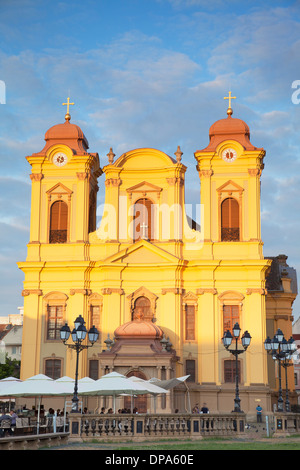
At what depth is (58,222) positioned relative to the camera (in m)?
53.8

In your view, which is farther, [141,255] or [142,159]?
[142,159]

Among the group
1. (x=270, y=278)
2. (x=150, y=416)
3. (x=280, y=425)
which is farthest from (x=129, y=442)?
(x=270, y=278)

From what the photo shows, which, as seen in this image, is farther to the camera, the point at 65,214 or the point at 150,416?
the point at 65,214

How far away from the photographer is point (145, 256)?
52.2 meters

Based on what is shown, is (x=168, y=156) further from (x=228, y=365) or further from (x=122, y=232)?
(x=228, y=365)

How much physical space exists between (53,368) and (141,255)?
9.79 meters

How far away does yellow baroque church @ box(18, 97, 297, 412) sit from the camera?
5062 cm

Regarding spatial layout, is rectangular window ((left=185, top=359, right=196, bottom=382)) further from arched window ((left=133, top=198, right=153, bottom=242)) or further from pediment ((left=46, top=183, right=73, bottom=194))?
pediment ((left=46, top=183, right=73, bottom=194))

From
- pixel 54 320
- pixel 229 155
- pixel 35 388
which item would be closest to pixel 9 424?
pixel 35 388

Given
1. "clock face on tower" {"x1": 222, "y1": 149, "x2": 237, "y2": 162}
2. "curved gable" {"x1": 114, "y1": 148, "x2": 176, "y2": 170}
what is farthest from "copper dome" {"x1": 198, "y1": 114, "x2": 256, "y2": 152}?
"curved gable" {"x1": 114, "y1": 148, "x2": 176, "y2": 170}

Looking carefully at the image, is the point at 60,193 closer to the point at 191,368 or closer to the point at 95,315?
the point at 95,315

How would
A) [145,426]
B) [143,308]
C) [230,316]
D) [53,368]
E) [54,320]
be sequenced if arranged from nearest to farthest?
[145,426] → [230,316] → [53,368] → [143,308] → [54,320]

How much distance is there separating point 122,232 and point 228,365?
11.7m
